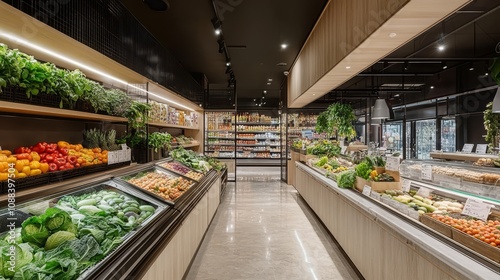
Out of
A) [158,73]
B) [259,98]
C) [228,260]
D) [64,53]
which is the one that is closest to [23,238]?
[64,53]

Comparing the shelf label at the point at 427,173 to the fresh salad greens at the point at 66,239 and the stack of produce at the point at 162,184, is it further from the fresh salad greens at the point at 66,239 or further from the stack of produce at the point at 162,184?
the fresh salad greens at the point at 66,239

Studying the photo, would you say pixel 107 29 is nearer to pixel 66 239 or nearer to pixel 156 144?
pixel 156 144

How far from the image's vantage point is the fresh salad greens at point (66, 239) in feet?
4.67

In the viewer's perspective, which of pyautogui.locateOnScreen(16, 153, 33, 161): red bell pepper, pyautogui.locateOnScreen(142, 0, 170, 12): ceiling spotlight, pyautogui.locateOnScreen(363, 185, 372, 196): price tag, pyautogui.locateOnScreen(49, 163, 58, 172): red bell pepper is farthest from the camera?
pyautogui.locateOnScreen(142, 0, 170, 12): ceiling spotlight

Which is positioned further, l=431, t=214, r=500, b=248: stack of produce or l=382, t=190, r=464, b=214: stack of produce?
l=382, t=190, r=464, b=214: stack of produce

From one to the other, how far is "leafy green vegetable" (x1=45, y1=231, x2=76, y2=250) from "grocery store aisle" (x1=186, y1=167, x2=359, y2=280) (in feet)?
6.65

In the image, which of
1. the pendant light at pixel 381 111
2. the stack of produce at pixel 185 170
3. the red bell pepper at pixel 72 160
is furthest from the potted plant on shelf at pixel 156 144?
the pendant light at pixel 381 111

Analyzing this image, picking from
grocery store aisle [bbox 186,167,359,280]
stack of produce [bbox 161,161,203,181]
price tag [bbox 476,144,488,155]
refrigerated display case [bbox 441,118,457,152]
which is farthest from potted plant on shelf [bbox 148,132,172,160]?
refrigerated display case [bbox 441,118,457,152]

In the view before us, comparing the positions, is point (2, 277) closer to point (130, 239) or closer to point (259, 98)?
point (130, 239)

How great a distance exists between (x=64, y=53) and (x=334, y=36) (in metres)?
3.33

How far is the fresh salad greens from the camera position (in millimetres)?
1425

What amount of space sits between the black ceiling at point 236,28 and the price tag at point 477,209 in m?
3.48

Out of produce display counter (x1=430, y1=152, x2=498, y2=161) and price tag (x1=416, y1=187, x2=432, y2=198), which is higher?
produce display counter (x1=430, y1=152, x2=498, y2=161)

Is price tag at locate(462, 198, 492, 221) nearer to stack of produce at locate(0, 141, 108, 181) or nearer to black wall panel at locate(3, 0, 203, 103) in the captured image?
stack of produce at locate(0, 141, 108, 181)
